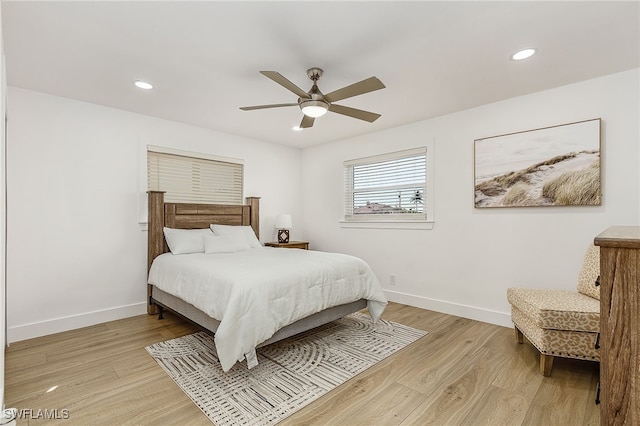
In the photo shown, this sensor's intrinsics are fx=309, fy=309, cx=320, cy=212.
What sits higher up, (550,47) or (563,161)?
(550,47)

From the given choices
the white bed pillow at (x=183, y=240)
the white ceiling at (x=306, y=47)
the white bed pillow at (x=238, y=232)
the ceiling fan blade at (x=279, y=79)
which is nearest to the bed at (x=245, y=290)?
the white bed pillow at (x=183, y=240)

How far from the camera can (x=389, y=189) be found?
4.40 metres

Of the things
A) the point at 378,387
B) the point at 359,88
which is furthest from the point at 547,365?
the point at 359,88

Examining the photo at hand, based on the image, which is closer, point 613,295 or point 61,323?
point 613,295

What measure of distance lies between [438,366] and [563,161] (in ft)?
7.27

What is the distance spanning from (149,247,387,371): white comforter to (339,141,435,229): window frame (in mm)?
1202

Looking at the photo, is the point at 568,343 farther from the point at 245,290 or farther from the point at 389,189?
the point at 389,189

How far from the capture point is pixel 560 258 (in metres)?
2.95

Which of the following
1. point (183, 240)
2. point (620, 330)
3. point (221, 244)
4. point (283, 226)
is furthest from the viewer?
point (283, 226)

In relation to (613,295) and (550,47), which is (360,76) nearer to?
(550,47)

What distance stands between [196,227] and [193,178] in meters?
0.68

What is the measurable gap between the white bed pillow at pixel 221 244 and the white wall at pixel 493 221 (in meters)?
1.73

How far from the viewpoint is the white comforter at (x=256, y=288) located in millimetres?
2184

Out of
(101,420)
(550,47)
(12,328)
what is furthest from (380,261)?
(12,328)
